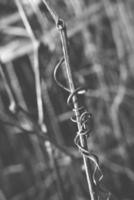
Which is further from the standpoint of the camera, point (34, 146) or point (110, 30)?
point (110, 30)

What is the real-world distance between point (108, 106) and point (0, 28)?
111 centimetres

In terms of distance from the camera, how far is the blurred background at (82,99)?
9.95 ft

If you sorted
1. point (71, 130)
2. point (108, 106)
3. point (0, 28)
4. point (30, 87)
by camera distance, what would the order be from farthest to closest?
point (30, 87) < point (71, 130) < point (108, 106) < point (0, 28)

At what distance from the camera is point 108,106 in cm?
315

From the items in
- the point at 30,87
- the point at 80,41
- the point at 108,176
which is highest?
the point at 80,41

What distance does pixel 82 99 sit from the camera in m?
3.33

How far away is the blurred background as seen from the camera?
303cm

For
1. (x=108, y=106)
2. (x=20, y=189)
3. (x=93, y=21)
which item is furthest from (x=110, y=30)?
(x=20, y=189)

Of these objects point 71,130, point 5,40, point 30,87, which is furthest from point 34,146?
point 5,40

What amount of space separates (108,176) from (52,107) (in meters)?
0.80

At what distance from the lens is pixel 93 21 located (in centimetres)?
348

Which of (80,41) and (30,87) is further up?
(80,41)

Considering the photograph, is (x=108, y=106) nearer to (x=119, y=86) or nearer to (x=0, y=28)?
(x=119, y=86)

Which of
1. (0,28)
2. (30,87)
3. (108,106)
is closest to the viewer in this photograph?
(0,28)
